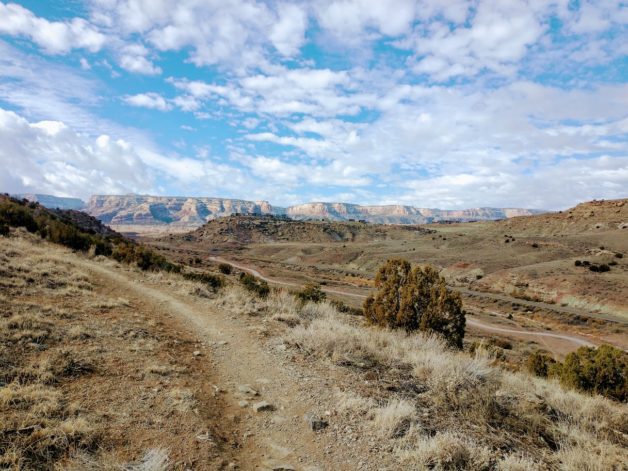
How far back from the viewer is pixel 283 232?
154 m

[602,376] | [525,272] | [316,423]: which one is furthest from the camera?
[525,272]

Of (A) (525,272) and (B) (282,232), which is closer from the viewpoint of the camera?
(A) (525,272)

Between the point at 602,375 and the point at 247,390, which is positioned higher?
the point at 247,390

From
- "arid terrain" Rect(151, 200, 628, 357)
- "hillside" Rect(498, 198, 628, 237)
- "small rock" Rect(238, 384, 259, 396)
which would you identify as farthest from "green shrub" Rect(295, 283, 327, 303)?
"hillside" Rect(498, 198, 628, 237)

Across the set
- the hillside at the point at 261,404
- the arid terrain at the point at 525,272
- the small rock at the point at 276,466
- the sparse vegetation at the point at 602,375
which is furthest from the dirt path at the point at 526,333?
the small rock at the point at 276,466

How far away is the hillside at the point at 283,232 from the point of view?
141m

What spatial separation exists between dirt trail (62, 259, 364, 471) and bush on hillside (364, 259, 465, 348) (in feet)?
21.2

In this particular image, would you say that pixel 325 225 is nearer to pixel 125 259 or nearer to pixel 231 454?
pixel 125 259

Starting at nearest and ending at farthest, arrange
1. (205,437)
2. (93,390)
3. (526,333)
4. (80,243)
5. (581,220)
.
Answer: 1. (205,437)
2. (93,390)
3. (80,243)
4. (526,333)
5. (581,220)

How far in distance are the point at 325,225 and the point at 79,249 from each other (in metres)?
132

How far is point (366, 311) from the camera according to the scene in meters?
16.4

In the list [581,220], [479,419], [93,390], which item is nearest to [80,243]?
[93,390]

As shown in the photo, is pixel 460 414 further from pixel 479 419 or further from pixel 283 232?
pixel 283 232

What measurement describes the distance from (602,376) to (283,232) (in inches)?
5712
